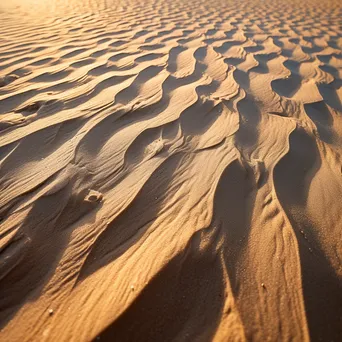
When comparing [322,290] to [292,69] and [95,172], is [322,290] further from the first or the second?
[292,69]

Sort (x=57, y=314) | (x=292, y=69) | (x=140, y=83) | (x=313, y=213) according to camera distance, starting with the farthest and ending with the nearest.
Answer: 1. (x=292, y=69)
2. (x=140, y=83)
3. (x=313, y=213)
4. (x=57, y=314)

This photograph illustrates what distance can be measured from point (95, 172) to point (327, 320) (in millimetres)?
1028

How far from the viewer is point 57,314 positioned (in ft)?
2.43

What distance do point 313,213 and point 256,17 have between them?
5166 millimetres

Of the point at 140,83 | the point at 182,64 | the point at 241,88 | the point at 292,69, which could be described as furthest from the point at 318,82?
the point at 140,83

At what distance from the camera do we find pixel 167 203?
1.06 m

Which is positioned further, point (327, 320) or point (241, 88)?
point (241, 88)

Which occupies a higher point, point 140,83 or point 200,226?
point 140,83

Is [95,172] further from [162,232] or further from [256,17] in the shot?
[256,17]

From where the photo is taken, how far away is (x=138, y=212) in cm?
101

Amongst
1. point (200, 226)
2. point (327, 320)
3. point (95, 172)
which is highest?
point (95, 172)

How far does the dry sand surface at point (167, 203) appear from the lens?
29.6 inches

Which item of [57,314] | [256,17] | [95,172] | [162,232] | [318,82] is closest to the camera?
[57,314]

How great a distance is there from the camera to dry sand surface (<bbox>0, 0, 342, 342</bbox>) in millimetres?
752
